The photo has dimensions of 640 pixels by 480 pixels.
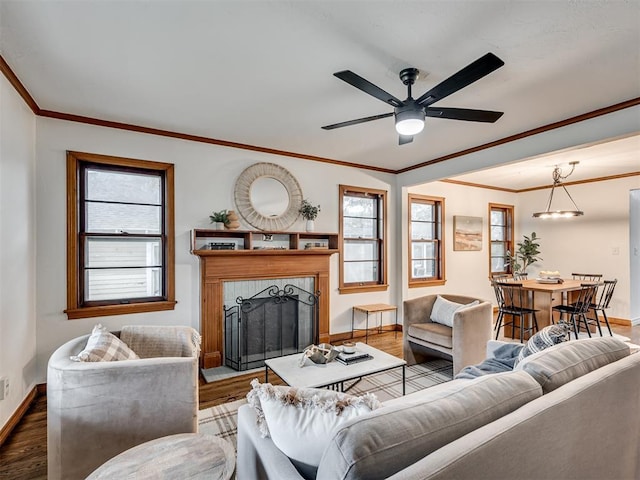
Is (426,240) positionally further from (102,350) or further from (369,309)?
(102,350)

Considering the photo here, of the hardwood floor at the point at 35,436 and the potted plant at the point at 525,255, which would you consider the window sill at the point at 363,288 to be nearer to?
the hardwood floor at the point at 35,436

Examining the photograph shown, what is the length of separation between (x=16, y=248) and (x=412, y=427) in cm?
307

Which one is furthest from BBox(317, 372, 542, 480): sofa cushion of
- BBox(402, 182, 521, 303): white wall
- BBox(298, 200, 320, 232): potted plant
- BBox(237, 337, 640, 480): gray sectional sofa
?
BBox(402, 182, 521, 303): white wall

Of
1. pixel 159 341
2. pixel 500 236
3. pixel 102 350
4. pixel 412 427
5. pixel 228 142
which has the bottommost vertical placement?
pixel 159 341

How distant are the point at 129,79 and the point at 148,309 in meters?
2.19

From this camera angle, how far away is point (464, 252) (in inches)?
240

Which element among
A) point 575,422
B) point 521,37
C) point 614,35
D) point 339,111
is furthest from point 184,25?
point 575,422

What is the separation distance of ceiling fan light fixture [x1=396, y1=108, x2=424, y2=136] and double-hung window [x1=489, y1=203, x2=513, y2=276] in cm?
499

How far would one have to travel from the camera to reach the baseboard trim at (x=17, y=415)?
7.35 feet

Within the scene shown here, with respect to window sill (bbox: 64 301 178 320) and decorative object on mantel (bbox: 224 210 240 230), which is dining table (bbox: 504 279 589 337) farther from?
window sill (bbox: 64 301 178 320)

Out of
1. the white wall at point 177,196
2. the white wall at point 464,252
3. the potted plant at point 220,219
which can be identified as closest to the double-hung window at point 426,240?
the white wall at point 464,252

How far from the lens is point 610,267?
18.7ft

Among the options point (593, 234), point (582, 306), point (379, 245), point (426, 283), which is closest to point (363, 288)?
point (379, 245)

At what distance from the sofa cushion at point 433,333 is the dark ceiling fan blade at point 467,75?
2213mm
